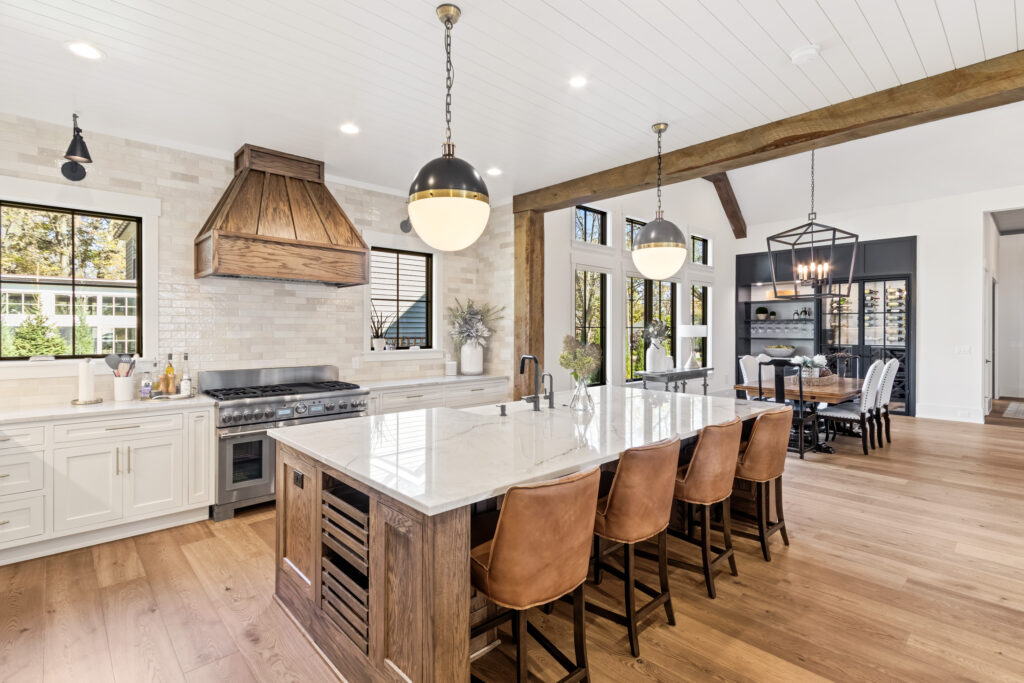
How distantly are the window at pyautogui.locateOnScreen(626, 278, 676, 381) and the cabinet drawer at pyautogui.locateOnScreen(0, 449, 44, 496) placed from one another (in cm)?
618

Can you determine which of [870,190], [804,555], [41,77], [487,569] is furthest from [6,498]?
→ [870,190]

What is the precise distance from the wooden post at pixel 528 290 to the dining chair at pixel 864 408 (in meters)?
3.35

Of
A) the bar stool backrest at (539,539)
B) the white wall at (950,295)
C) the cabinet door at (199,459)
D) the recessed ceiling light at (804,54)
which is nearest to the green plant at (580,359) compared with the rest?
the bar stool backrest at (539,539)

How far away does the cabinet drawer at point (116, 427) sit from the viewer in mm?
3111

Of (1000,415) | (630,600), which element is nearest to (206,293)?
(630,600)

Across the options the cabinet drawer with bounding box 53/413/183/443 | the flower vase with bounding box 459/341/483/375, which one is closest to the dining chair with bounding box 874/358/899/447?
the flower vase with bounding box 459/341/483/375

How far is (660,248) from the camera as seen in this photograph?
3385 millimetres

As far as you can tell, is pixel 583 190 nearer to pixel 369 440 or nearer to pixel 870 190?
pixel 369 440

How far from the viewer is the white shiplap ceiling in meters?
2.39

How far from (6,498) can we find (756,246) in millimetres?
10493

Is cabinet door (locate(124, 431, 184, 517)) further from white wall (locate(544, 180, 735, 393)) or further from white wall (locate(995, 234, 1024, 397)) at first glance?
white wall (locate(995, 234, 1024, 397))

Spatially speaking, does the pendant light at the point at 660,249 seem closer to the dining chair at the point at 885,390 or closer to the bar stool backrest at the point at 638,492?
the bar stool backrest at the point at 638,492

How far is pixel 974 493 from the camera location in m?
4.21

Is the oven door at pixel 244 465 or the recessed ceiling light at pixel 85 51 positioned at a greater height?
the recessed ceiling light at pixel 85 51
